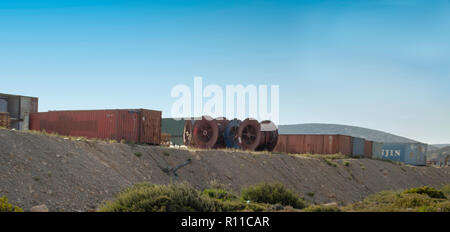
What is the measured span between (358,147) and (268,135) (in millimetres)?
17118

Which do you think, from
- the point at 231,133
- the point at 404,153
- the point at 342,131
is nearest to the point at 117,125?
the point at 231,133

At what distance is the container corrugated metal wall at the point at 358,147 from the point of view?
43.7 m

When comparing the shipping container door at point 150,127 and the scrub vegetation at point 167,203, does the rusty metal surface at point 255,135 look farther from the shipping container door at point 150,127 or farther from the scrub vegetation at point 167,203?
the scrub vegetation at point 167,203

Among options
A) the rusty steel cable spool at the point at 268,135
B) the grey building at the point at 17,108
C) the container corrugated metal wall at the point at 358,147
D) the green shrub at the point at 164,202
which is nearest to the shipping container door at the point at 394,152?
the container corrugated metal wall at the point at 358,147

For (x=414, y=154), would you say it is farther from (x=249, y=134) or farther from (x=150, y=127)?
(x=150, y=127)

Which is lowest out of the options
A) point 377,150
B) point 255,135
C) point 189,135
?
point 377,150

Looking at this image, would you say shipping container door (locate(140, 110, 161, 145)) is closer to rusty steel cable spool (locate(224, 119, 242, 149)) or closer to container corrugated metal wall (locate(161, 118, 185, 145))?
rusty steel cable spool (locate(224, 119, 242, 149))

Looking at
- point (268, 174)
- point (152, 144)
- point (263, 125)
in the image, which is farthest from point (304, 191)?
point (152, 144)

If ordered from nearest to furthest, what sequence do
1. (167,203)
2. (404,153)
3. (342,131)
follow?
1. (167,203)
2. (404,153)
3. (342,131)

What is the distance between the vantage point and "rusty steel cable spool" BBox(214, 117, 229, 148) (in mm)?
31062

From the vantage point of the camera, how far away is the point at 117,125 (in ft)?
79.8

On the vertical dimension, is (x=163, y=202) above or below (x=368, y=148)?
above

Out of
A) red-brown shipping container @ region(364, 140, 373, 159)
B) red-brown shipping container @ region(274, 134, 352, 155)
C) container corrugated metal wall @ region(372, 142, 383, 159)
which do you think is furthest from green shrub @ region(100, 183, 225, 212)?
container corrugated metal wall @ region(372, 142, 383, 159)

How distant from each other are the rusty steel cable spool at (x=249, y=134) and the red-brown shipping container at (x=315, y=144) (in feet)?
36.7
